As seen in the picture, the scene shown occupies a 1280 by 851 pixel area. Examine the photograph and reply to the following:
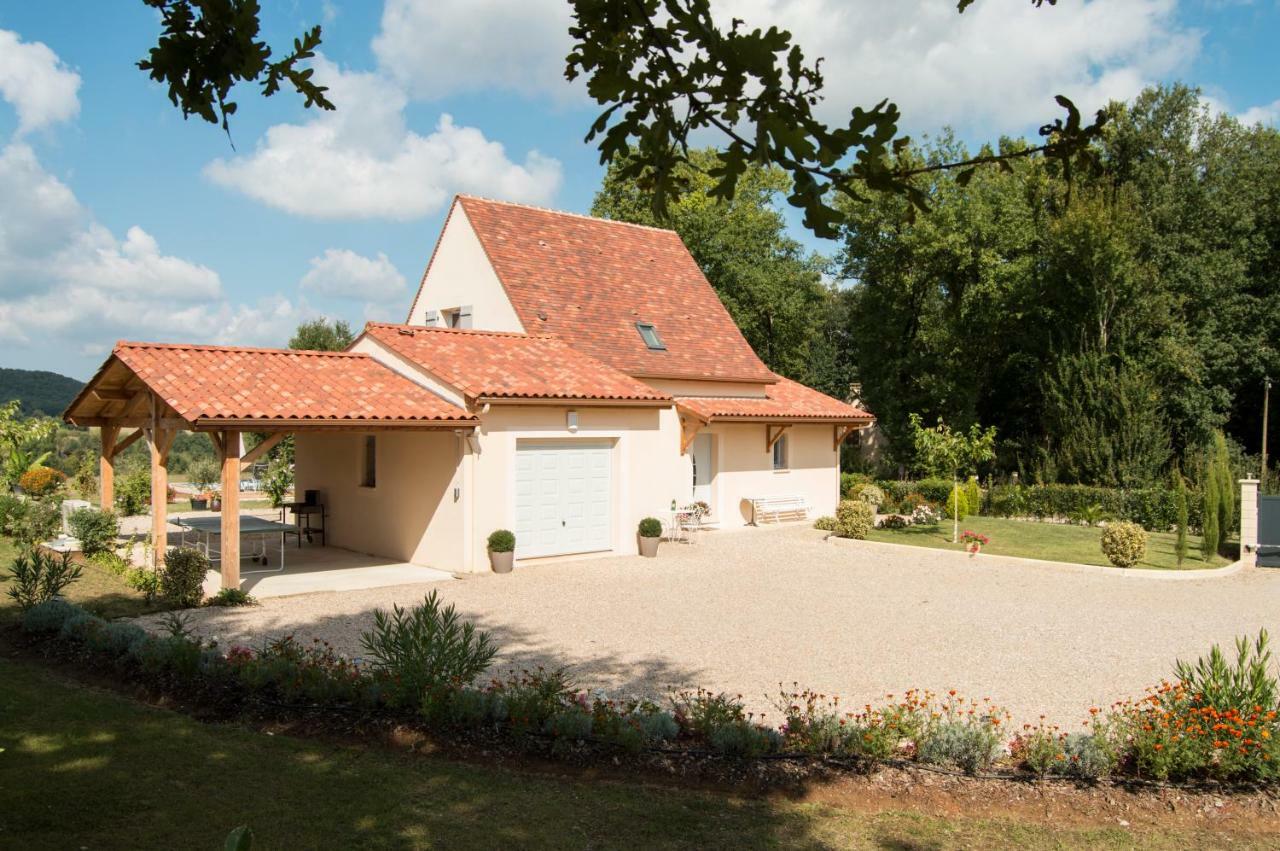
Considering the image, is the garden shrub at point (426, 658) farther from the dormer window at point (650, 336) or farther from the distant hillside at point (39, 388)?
the distant hillside at point (39, 388)

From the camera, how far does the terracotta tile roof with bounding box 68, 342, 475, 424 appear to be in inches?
560

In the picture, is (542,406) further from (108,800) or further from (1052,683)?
(108,800)

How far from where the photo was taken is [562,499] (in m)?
18.0

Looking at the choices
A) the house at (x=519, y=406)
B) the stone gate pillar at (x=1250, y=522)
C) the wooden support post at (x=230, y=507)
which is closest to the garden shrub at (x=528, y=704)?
the wooden support post at (x=230, y=507)

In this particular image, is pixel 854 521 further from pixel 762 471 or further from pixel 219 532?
pixel 219 532

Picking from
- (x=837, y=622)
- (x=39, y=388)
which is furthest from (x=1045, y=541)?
(x=39, y=388)

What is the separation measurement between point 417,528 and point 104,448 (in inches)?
256

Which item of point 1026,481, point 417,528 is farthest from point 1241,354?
point 417,528

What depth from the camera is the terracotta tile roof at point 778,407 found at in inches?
864

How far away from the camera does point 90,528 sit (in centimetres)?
1706

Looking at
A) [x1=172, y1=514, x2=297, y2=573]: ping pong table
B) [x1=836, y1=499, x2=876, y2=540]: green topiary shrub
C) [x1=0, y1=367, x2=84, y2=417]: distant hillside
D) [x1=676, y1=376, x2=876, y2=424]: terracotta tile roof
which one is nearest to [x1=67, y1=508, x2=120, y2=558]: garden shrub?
[x1=172, y1=514, x2=297, y2=573]: ping pong table

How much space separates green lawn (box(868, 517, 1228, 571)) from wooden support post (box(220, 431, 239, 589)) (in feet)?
46.3

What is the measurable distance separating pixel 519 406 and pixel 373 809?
1163 cm

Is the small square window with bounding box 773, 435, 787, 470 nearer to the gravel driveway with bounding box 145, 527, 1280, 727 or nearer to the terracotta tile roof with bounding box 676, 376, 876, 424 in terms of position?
the terracotta tile roof with bounding box 676, 376, 876, 424
